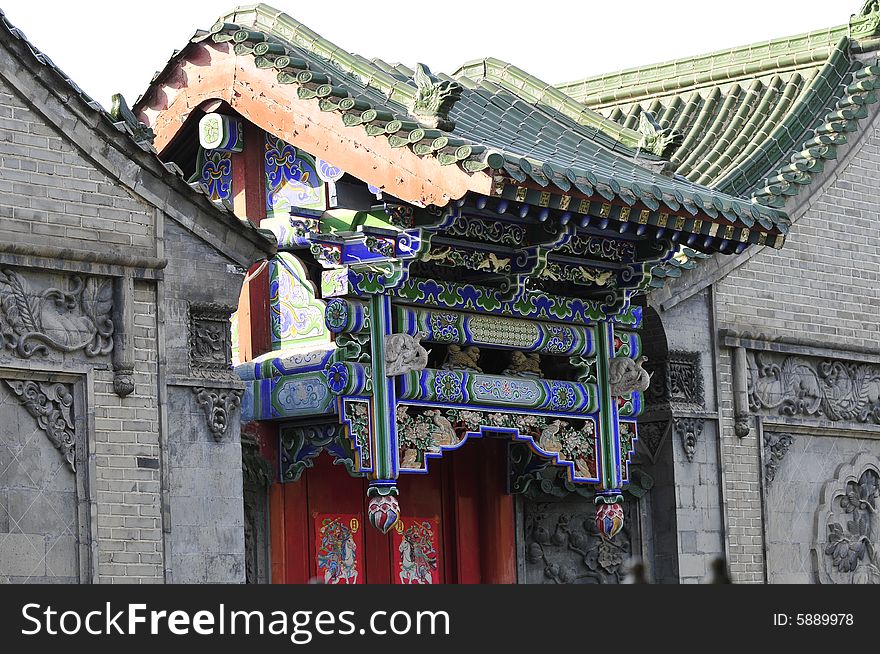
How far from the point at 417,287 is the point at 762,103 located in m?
5.38

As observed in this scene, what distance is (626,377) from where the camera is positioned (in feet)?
49.3

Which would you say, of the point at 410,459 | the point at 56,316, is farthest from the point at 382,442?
the point at 56,316

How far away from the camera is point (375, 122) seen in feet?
44.6

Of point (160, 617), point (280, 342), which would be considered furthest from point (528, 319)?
point (160, 617)

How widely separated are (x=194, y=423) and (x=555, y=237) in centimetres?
300

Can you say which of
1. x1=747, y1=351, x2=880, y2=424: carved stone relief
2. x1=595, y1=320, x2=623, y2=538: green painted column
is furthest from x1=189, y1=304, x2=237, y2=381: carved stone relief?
x1=747, y1=351, x2=880, y2=424: carved stone relief

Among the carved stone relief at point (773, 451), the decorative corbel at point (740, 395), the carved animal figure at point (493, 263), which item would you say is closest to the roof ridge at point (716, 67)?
the decorative corbel at point (740, 395)

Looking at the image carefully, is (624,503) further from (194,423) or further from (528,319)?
(194,423)

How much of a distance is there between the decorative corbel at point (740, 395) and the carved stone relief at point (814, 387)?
0.41 feet

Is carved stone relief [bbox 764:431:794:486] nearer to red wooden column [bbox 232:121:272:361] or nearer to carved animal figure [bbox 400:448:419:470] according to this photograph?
carved animal figure [bbox 400:448:419:470]

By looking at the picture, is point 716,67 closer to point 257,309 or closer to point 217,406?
point 257,309

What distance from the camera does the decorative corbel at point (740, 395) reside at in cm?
1634

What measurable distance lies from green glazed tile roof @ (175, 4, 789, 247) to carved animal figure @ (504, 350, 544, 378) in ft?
4.88

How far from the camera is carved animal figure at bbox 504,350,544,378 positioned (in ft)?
48.5
